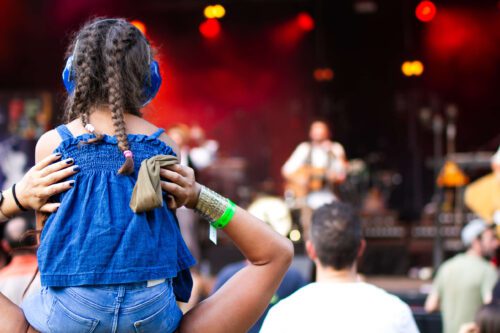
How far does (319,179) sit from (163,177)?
9062 mm

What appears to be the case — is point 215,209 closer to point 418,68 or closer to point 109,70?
point 109,70

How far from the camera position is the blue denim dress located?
162cm

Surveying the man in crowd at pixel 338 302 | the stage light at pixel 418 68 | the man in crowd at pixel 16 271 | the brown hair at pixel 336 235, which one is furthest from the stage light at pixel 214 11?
the man in crowd at pixel 338 302

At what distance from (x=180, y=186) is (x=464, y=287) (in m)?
4.60

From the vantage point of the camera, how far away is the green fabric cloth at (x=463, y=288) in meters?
5.77

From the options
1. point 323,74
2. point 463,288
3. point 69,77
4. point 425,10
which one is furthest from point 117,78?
point 323,74

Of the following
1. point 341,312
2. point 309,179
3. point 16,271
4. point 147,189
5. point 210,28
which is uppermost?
point 210,28

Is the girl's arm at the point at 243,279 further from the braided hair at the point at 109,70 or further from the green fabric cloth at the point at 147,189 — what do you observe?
the braided hair at the point at 109,70

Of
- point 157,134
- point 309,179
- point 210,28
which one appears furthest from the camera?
point 210,28

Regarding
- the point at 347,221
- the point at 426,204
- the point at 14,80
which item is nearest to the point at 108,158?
the point at 347,221

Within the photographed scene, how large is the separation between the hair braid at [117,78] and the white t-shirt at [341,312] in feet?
3.81

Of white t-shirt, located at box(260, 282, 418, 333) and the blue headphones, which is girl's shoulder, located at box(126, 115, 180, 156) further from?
white t-shirt, located at box(260, 282, 418, 333)

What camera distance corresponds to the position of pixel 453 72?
15727 mm

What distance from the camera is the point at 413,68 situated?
15695 mm
